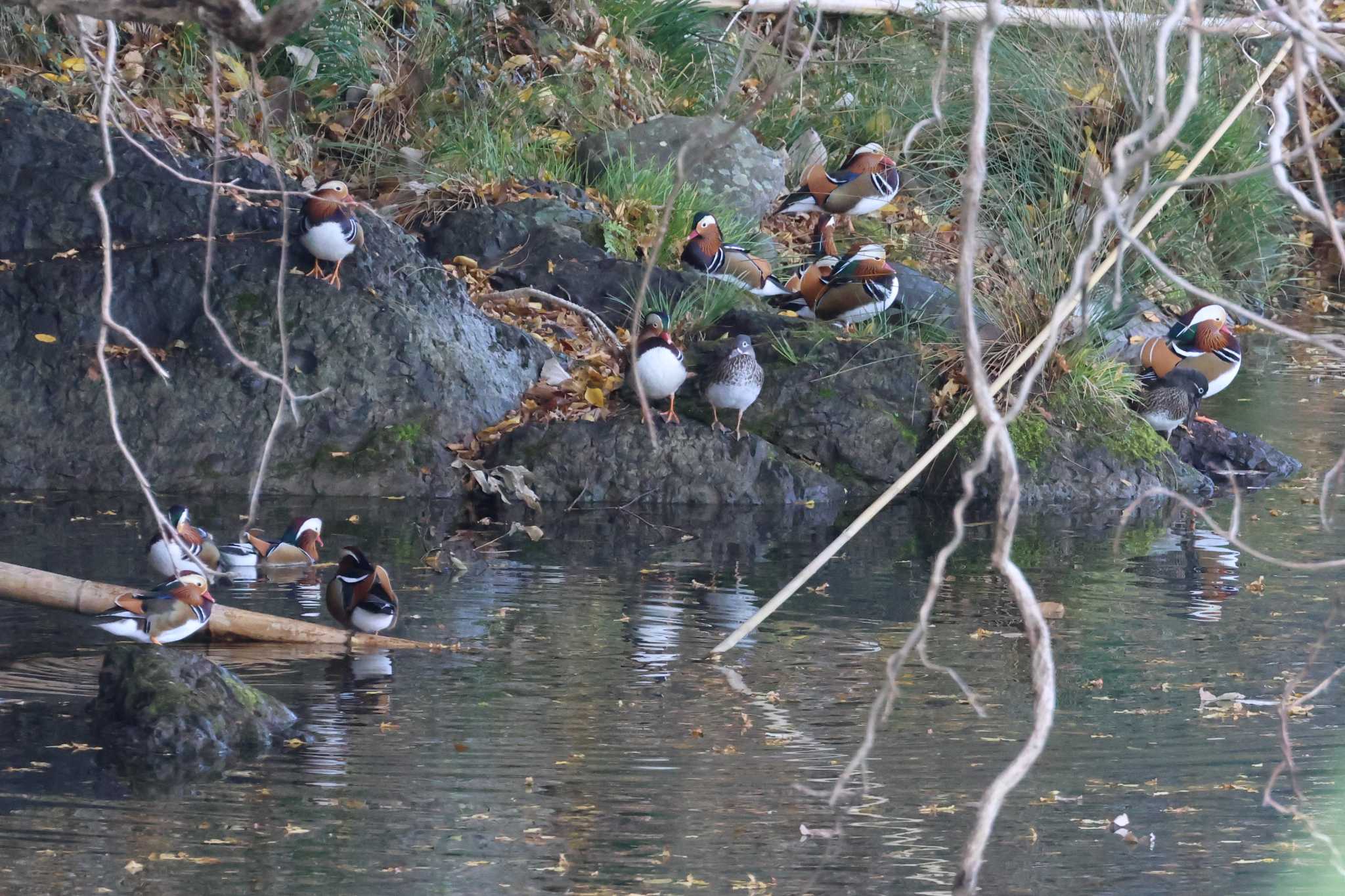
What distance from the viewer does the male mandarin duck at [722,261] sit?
33.0 feet

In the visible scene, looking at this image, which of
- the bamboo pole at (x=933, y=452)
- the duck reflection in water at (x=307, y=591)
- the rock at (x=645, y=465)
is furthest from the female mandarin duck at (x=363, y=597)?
the rock at (x=645, y=465)

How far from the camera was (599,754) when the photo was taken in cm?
479

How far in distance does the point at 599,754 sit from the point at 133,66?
7727mm

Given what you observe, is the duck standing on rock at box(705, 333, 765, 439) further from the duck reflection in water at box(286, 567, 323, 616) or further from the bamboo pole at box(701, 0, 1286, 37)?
the duck reflection in water at box(286, 567, 323, 616)

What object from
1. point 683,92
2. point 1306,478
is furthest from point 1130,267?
point 683,92

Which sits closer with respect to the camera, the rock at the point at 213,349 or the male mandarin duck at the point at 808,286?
the rock at the point at 213,349

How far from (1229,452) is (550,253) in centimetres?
410

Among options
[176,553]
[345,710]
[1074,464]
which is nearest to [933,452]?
[345,710]

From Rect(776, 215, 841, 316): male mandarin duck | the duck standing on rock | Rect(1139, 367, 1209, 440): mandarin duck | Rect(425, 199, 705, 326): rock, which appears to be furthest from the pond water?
Rect(425, 199, 705, 326): rock

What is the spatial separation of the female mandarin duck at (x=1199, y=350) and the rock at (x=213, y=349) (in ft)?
11.6

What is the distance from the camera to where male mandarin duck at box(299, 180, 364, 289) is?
27.9 ft

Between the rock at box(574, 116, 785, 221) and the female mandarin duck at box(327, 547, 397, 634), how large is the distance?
630 centimetres

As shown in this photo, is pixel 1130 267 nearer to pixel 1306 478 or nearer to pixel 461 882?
pixel 1306 478

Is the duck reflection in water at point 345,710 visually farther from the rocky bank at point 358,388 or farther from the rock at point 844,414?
the rock at point 844,414
